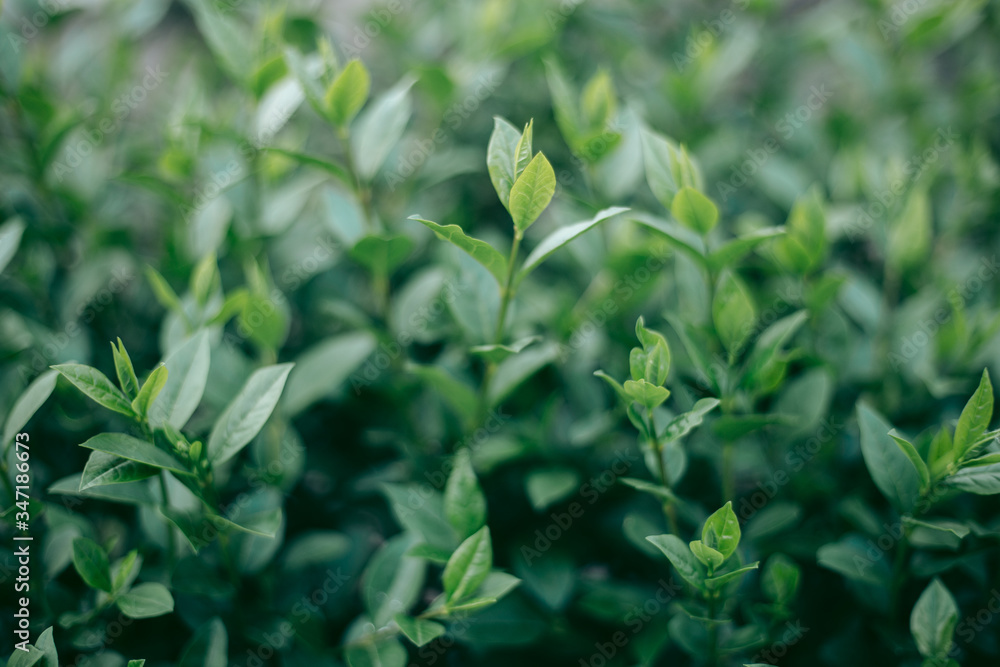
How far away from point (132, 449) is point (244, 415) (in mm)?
132

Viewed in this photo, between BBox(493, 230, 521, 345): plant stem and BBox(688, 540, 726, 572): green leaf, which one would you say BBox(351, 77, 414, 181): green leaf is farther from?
BBox(688, 540, 726, 572): green leaf

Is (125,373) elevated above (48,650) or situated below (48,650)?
above

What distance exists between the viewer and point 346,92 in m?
1.01

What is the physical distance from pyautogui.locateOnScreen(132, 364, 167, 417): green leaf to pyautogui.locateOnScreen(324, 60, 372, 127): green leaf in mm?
460

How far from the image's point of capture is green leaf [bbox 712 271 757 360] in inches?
36.3

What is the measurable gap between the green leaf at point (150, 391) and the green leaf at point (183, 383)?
4cm

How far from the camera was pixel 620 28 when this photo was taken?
58.2 inches

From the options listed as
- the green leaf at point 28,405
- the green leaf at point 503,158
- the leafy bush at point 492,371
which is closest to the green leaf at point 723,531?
the leafy bush at point 492,371

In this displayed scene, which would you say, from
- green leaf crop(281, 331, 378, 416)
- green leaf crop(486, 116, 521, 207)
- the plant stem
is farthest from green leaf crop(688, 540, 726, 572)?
green leaf crop(281, 331, 378, 416)

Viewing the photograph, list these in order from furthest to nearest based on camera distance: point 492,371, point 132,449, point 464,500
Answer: point 492,371 < point 464,500 < point 132,449

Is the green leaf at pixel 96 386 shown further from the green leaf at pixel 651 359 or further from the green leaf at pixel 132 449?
the green leaf at pixel 651 359

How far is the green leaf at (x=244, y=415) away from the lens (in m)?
0.84

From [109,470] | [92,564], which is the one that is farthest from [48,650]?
[109,470]

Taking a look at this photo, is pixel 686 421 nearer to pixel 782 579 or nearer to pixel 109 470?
pixel 782 579
